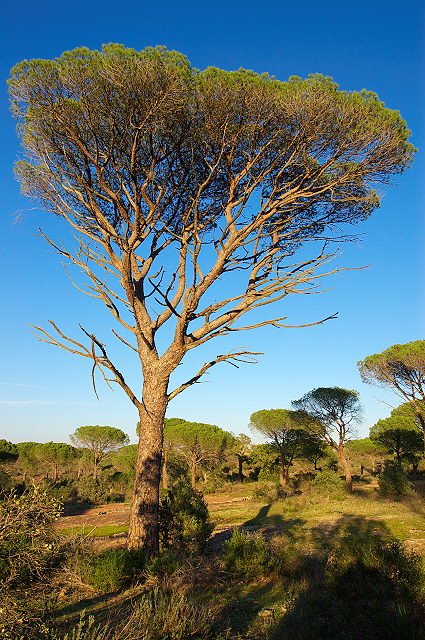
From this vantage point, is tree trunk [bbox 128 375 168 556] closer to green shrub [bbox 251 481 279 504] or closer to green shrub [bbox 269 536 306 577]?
green shrub [bbox 269 536 306 577]

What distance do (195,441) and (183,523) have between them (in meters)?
32.3

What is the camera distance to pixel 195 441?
39.3 m

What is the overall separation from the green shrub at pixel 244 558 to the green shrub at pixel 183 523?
1025mm

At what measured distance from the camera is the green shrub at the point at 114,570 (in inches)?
242

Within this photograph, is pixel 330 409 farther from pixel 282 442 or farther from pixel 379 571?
pixel 379 571

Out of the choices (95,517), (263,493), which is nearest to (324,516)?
(263,493)

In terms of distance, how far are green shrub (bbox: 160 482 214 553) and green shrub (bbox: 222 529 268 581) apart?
3.36 feet

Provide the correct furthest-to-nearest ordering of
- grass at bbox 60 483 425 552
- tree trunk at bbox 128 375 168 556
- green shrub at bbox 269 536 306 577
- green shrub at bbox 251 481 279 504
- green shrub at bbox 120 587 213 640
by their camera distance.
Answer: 1. green shrub at bbox 251 481 279 504
2. grass at bbox 60 483 425 552
3. tree trunk at bbox 128 375 168 556
4. green shrub at bbox 269 536 306 577
5. green shrub at bbox 120 587 213 640

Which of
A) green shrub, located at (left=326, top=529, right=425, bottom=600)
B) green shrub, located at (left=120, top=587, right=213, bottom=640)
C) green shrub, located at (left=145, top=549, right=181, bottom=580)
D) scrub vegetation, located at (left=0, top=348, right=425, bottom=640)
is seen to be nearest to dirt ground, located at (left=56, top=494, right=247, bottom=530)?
scrub vegetation, located at (left=0, top=348, right=425, bottom=640)

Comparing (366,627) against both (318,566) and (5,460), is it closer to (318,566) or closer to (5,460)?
(318,566)

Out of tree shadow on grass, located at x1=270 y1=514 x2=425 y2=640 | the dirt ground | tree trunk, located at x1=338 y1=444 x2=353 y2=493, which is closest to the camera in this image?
tree shadow on grass, located at x1=270 y1=514 x2=425 y2=640

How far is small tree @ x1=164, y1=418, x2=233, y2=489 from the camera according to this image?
129 ft

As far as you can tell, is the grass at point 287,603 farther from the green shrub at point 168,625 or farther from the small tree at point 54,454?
the small tree at point 54,454

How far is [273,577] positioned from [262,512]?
15.0 metres
